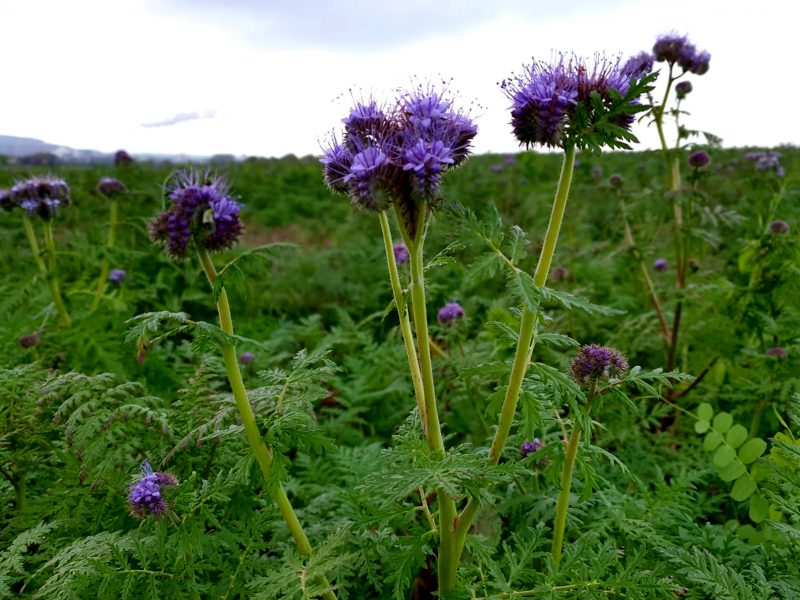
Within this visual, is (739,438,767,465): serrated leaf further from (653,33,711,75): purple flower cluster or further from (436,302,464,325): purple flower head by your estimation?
(653,33,711,75): purple flower cluster

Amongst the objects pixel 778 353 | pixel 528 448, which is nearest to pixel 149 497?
pixel 528 448

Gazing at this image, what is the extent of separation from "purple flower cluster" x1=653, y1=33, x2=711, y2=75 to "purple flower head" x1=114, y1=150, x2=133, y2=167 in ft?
19.5

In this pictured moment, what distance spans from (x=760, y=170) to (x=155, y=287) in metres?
6.17

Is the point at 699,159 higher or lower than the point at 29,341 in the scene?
higher

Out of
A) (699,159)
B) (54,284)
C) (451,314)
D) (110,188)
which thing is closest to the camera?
(451,314)

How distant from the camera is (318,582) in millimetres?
2000

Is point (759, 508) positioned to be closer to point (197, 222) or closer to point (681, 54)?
point (197, 222)

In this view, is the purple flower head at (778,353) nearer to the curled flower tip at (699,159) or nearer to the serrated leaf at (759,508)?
the serrated leaf at (759,508)

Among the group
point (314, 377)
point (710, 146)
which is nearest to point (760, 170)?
point (710, 146)

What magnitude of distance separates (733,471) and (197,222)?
7.83ft

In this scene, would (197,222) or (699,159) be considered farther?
(699,159)

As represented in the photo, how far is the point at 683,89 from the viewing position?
439 cm

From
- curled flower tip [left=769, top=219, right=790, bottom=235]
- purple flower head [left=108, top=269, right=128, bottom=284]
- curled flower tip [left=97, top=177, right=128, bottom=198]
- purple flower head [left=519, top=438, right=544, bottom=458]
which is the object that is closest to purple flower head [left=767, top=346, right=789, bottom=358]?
curled flower tip [left=769, top=219, right=790, bottom=235]

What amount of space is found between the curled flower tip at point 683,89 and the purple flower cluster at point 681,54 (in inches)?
8.0
